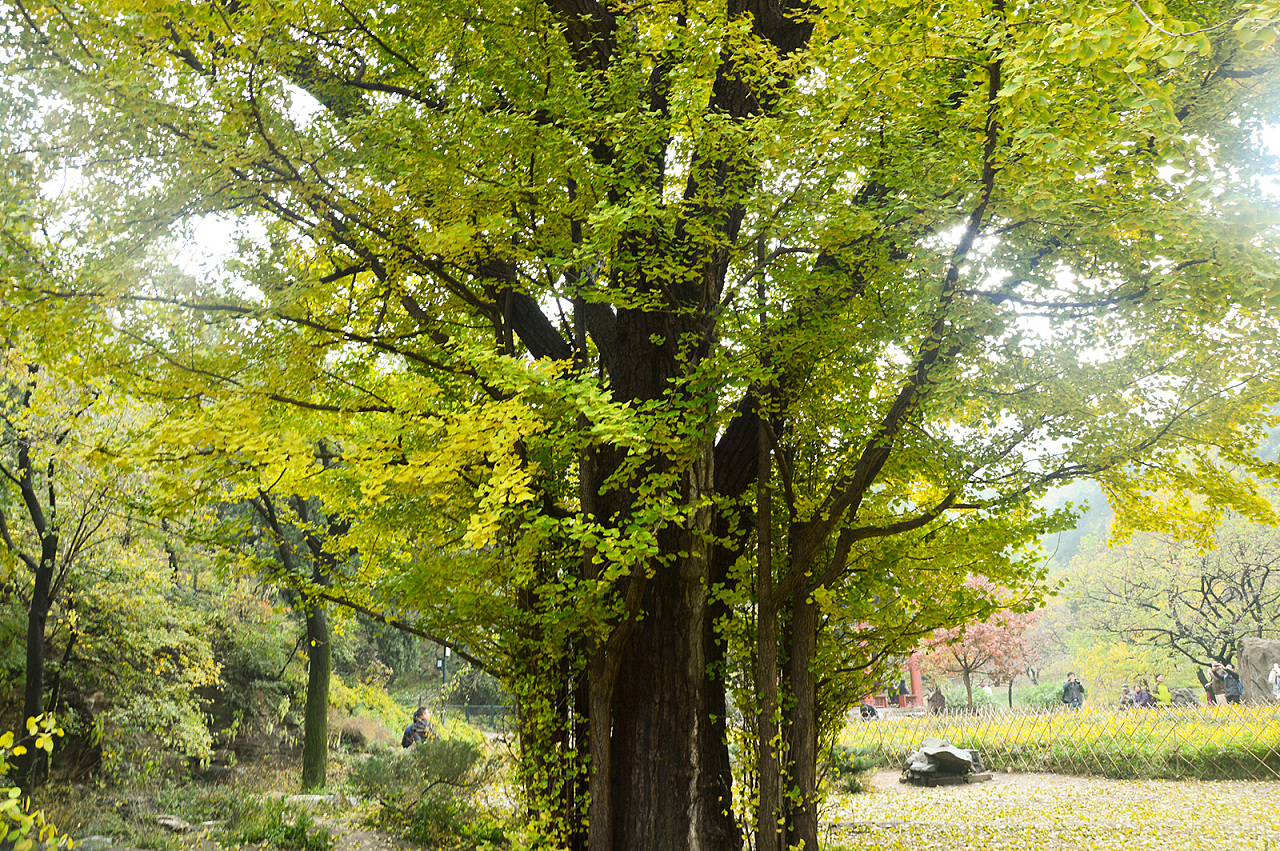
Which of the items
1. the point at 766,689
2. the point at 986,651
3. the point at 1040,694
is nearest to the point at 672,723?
the point at 766,689

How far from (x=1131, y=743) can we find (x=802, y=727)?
953 cm

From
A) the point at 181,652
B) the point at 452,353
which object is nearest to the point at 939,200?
the point at 452,353

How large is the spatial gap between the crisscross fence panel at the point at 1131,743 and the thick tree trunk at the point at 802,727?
904 cm

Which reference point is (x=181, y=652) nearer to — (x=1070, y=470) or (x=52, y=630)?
(x=52, y=630)

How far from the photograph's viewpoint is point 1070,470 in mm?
5742

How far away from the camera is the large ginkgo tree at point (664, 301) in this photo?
14.5 feet

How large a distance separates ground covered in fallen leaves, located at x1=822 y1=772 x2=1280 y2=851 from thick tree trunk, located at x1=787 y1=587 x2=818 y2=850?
205 centimetres

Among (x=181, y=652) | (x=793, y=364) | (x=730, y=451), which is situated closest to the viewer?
(x=793, y=364)

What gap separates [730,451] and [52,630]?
11.4m

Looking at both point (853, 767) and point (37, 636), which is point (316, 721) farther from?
point (853, 767)

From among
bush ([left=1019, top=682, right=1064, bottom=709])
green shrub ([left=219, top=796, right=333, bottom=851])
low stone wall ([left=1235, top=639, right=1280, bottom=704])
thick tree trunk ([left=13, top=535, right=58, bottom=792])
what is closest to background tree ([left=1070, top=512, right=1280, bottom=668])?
low stone wall ([left=1235, top=639, right=1280, bottom=704])

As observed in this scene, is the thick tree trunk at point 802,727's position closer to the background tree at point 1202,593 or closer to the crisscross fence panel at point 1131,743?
the crisscross fence panel at point 1131,743

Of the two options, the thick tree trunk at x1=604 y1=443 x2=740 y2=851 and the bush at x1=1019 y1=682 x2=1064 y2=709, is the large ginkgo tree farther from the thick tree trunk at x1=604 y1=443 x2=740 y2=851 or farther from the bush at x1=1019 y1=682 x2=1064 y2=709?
the bush at x1=1019 y1=682 x2=1064 y2=709

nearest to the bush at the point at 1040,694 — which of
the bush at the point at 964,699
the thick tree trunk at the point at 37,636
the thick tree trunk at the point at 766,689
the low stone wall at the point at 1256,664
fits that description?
the bush at the point at 964,699
